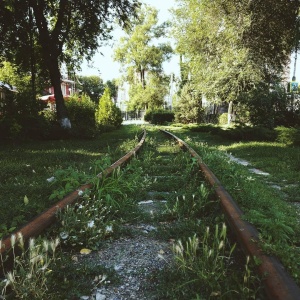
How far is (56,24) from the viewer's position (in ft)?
47.9

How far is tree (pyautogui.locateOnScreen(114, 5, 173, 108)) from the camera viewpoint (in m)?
48.3

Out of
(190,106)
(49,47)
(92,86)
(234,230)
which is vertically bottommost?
(234,230)

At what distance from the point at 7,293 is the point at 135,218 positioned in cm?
145

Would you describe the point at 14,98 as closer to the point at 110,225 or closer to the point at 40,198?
the point at 40,198

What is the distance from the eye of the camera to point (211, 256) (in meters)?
1.81

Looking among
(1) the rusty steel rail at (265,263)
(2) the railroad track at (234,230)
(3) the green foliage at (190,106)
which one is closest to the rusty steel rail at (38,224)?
(2) the railroad track at (234,230)

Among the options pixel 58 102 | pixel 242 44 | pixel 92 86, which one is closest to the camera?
pixel 58 102

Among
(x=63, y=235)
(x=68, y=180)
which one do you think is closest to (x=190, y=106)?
(x=68, y=180)

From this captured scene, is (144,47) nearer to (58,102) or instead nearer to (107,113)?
(107,113)

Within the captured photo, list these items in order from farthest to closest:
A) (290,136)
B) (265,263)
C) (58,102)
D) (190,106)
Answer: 1. (190,106)
2. (58,102)
3. (290,136)
4. (265,263)

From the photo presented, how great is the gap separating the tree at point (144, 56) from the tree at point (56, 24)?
3249 centimetres

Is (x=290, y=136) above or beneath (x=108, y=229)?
beneath

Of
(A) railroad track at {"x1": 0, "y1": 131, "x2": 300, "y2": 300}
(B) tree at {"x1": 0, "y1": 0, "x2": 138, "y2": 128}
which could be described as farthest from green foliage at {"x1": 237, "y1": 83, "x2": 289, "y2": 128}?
(A) railroad track at {"x1": 0, "y1": 131, "x2": 300, "y2": 300}

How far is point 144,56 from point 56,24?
116ft
